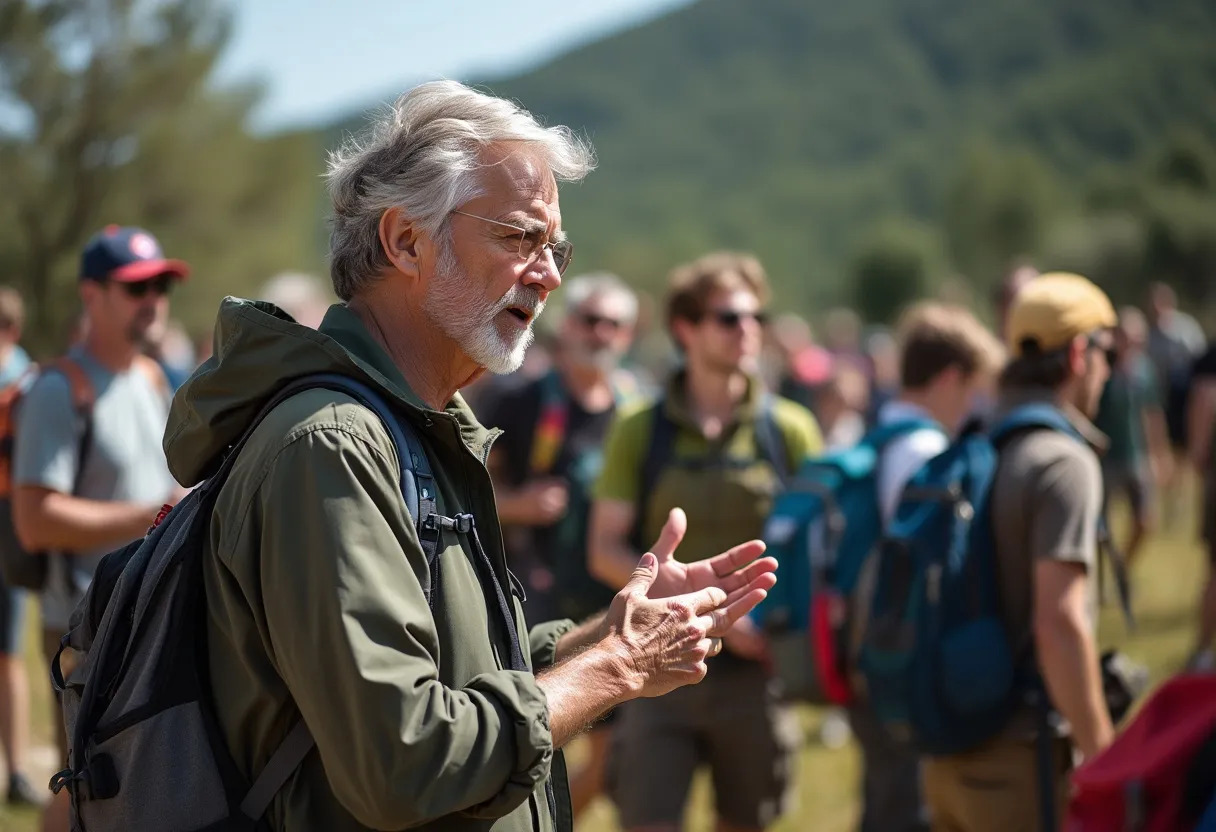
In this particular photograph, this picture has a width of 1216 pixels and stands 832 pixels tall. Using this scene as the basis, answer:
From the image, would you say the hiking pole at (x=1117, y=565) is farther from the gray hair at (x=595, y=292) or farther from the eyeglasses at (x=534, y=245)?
the gray hair at (x=595, y=292)

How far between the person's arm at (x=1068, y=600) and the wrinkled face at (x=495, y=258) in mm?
1872

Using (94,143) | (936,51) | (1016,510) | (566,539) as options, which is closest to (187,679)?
(1016,510)

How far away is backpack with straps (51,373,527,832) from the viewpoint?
1.92m

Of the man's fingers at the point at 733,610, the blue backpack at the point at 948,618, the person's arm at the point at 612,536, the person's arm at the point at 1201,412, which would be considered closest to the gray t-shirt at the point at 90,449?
the person's arm at the point at 612,536

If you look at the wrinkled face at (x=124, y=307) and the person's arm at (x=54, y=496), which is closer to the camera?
the person's arm at (x=54, y=496)

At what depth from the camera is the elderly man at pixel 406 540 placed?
1.81 metres

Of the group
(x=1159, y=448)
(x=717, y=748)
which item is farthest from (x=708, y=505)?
(x=1159, y=448)

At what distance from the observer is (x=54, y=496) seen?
443 centimetres

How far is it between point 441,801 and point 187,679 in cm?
44

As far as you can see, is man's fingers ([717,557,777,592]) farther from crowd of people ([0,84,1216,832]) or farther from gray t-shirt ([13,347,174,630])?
gray t-shirt ([13,347,174,630])

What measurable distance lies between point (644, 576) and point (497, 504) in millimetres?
1378

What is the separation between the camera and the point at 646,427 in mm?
4984

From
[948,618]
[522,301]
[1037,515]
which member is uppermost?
[522,301]

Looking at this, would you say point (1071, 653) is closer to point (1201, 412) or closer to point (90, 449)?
point (90, 449)
